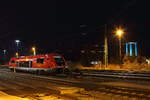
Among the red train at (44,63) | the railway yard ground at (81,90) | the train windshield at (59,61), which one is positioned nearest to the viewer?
the railway yard ground at (81,90)

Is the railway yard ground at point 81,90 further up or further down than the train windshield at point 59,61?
further down

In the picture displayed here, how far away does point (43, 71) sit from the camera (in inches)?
1163

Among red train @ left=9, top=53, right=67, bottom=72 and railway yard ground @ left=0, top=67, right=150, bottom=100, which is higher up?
red train @ left=9, top=53, right=67, bottom=72

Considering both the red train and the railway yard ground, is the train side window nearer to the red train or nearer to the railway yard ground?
the red train

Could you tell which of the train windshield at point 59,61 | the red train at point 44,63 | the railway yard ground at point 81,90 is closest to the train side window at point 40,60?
the red train at point 44,63

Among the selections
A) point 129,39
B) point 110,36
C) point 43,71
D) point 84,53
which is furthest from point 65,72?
point 129,39

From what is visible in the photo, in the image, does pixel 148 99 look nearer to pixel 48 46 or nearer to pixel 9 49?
pixel 48 46

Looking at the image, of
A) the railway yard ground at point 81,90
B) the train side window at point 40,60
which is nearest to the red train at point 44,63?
the train side window at point 40,60

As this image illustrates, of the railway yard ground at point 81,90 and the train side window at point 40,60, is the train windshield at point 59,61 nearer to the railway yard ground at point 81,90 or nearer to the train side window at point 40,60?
the train side window at point 40,60

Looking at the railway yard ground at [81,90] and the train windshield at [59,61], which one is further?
the train windshield at [59,61]

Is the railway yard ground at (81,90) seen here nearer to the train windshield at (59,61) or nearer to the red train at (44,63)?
the red train at (44,63)

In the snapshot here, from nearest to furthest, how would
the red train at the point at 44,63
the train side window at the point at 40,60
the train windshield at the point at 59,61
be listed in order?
1. the red train at the point at 44,63
2. the train windshield at the point at 59,61
3. the train side window at the point at 40,60

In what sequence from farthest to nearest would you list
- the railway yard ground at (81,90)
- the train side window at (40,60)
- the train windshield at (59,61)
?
the train side window at (40,60) → the train windshield at (59,61) → the railway yard ground at (81,90)

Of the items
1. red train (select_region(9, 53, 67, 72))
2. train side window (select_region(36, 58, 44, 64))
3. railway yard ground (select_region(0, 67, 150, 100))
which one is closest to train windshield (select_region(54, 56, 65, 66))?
red train (select_region(9, 53, 67, 72))
